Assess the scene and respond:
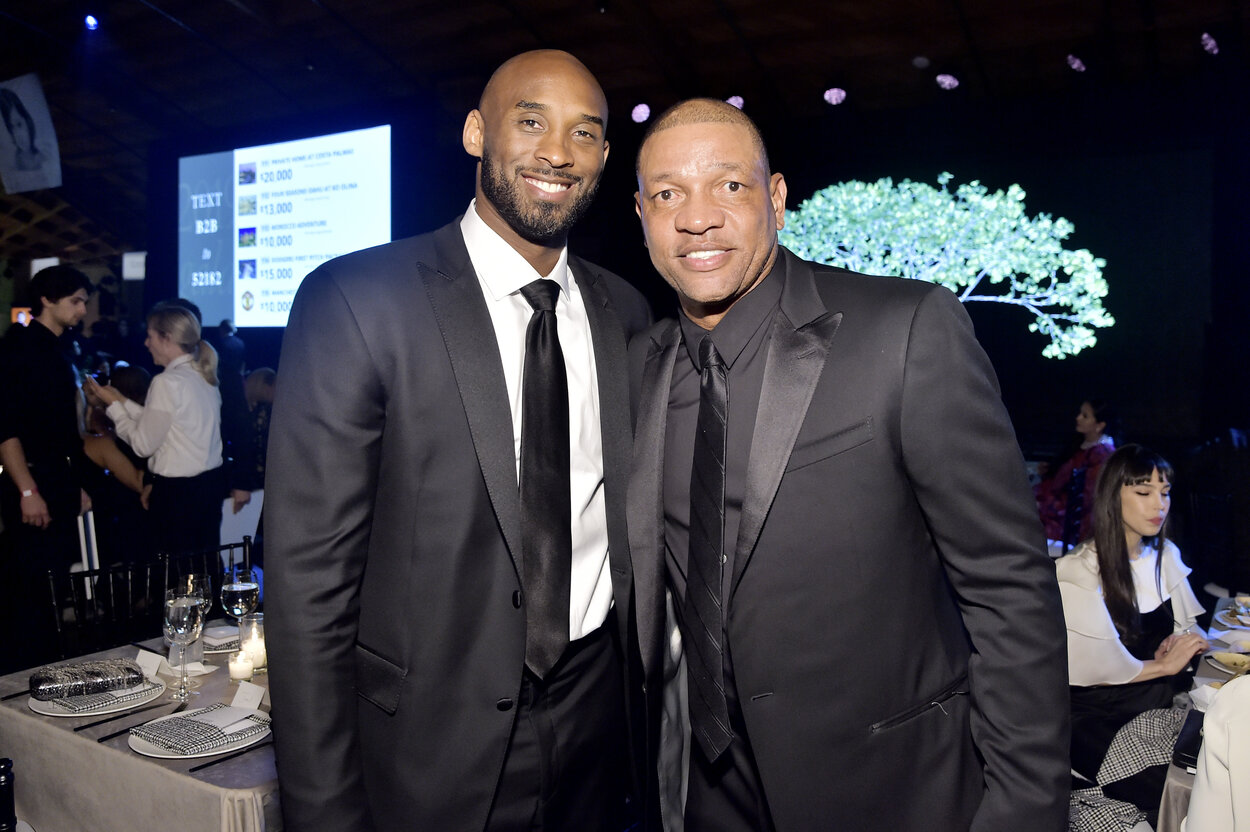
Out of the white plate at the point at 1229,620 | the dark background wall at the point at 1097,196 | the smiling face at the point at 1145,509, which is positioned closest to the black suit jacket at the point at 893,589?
the smiling face at the point at 1145,509

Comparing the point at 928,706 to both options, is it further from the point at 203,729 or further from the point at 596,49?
the point at 596,49

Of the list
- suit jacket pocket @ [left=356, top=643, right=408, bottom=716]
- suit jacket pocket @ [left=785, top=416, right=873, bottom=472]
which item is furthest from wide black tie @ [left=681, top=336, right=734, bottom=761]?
suit jacket pocket @ [left=356, top=643, right=408, bottom=716]

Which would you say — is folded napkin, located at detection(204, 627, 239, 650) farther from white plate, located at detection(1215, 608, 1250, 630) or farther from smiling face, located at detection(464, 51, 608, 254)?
white plate, located at detection(1215, 608, 1250, 630)

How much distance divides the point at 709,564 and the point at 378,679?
0.56m

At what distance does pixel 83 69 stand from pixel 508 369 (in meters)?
9.35

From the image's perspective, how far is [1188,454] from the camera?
6.87 m

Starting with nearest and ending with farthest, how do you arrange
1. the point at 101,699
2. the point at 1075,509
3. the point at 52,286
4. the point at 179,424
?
the point at 101,699, the point at 52,286, the point at 179,424, the point at 1075,509

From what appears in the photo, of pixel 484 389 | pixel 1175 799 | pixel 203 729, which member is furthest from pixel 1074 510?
pixel 203 729

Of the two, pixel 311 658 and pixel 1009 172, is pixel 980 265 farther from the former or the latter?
pixel 311 658

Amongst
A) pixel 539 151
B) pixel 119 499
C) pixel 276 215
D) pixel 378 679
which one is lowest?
pixel 119 499

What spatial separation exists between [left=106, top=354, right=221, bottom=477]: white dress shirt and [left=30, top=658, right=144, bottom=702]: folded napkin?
2548 millimetres

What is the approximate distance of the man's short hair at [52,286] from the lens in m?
4.03

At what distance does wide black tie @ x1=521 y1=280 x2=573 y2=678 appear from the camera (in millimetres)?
1431

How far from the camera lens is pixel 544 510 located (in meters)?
1.44
